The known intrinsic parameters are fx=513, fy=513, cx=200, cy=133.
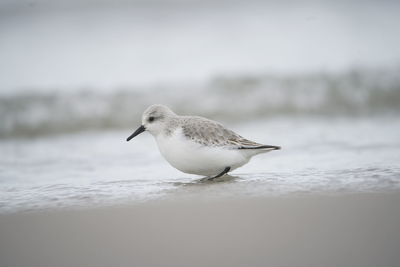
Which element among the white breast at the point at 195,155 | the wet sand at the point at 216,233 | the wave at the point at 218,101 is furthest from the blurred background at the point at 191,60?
the wet sand at the point at 216,233

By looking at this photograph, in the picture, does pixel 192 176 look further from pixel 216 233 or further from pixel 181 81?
pixel 181 81

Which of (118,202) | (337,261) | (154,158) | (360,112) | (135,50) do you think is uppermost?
(135,50)

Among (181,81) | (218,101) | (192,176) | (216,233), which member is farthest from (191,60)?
(216,233)

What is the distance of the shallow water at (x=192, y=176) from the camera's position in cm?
415

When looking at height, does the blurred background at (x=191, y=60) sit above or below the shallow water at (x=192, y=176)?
above

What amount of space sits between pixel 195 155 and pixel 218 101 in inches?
197

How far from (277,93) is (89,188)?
5381 millimetres

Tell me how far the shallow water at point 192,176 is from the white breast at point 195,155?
0.16 metres

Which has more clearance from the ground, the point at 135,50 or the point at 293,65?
the point at 135,50

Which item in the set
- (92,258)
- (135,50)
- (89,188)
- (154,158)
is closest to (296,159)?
(154,158)

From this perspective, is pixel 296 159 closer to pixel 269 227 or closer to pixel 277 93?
pixel 269 227

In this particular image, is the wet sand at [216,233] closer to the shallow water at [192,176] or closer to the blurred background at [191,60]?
the shallow water at [192,176]

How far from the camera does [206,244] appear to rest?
3.07 m

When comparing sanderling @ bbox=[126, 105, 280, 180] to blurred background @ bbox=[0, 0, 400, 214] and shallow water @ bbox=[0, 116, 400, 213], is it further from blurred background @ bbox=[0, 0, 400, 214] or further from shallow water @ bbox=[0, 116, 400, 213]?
blurred background @ bbox=[0, 0, 400, 214]
